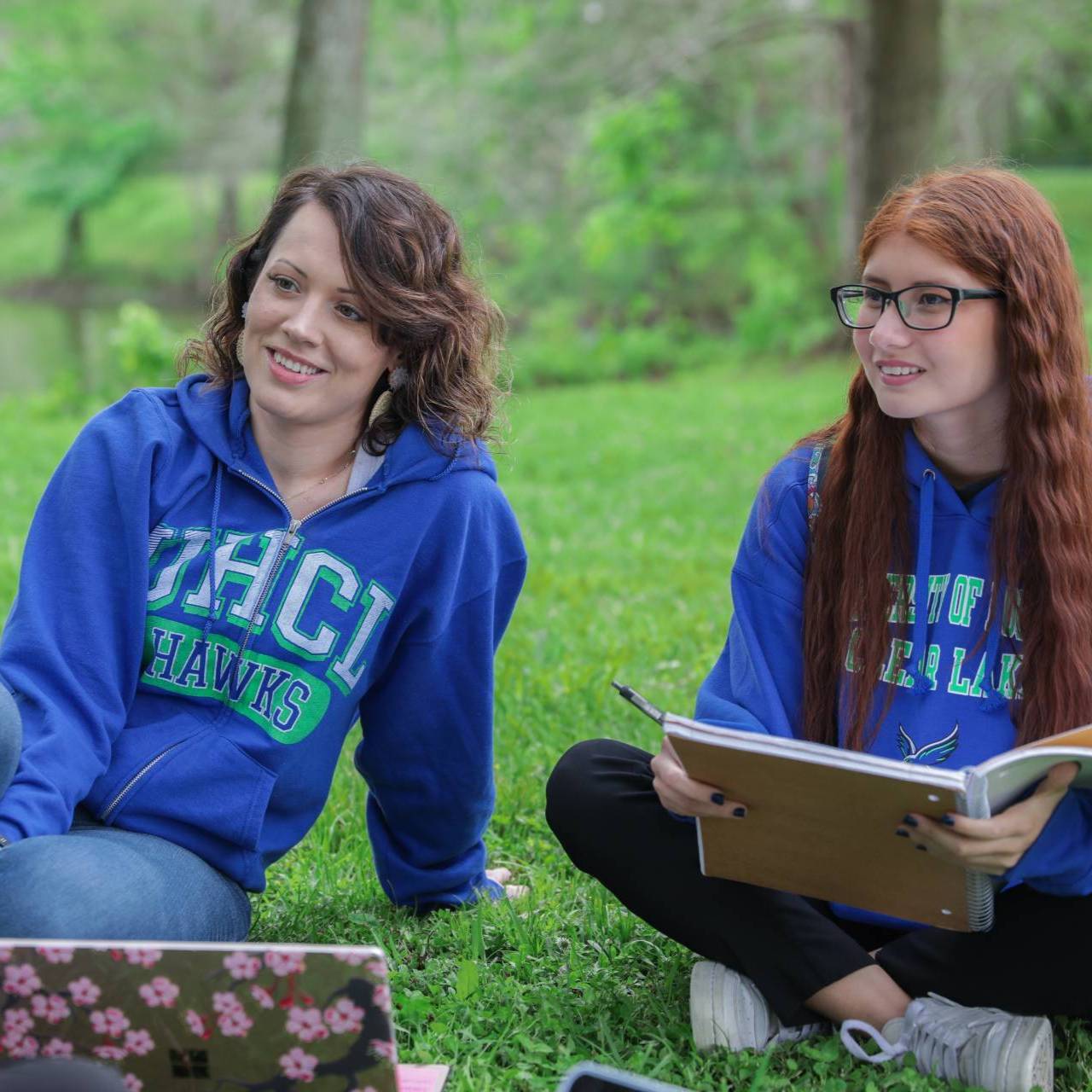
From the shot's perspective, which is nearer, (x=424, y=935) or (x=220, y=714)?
(x=220, y=714)

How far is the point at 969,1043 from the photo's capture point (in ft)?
6.68

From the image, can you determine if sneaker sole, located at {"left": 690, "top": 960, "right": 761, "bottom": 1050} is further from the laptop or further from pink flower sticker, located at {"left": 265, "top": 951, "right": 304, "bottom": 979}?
pink flower sticker, located at {"left": 265, "top": 951, "right": 304, "bottom": 979}

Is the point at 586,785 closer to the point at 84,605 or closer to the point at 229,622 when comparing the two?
the point at 229,622

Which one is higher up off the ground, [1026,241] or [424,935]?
[1026,241]

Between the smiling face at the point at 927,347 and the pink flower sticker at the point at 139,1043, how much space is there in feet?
4.14

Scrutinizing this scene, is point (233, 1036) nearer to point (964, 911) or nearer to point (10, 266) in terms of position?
point (964, 911)

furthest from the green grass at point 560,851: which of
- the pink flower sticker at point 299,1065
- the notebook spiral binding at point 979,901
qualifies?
the pink flower sticker at point 299,1065

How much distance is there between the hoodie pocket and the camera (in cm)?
224

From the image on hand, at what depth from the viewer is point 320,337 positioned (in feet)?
7.59

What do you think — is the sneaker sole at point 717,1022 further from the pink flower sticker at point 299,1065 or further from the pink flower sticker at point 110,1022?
the pink flower sticker at point 110,1022

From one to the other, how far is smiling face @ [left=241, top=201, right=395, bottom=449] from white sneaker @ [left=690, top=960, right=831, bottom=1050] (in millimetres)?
1062

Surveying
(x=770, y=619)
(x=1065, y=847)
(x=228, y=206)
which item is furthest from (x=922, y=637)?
(x=228, y=206)

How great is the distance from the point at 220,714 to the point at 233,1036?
769 mm

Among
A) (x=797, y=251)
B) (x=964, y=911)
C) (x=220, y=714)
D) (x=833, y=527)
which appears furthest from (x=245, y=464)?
(x=797, y=251)
